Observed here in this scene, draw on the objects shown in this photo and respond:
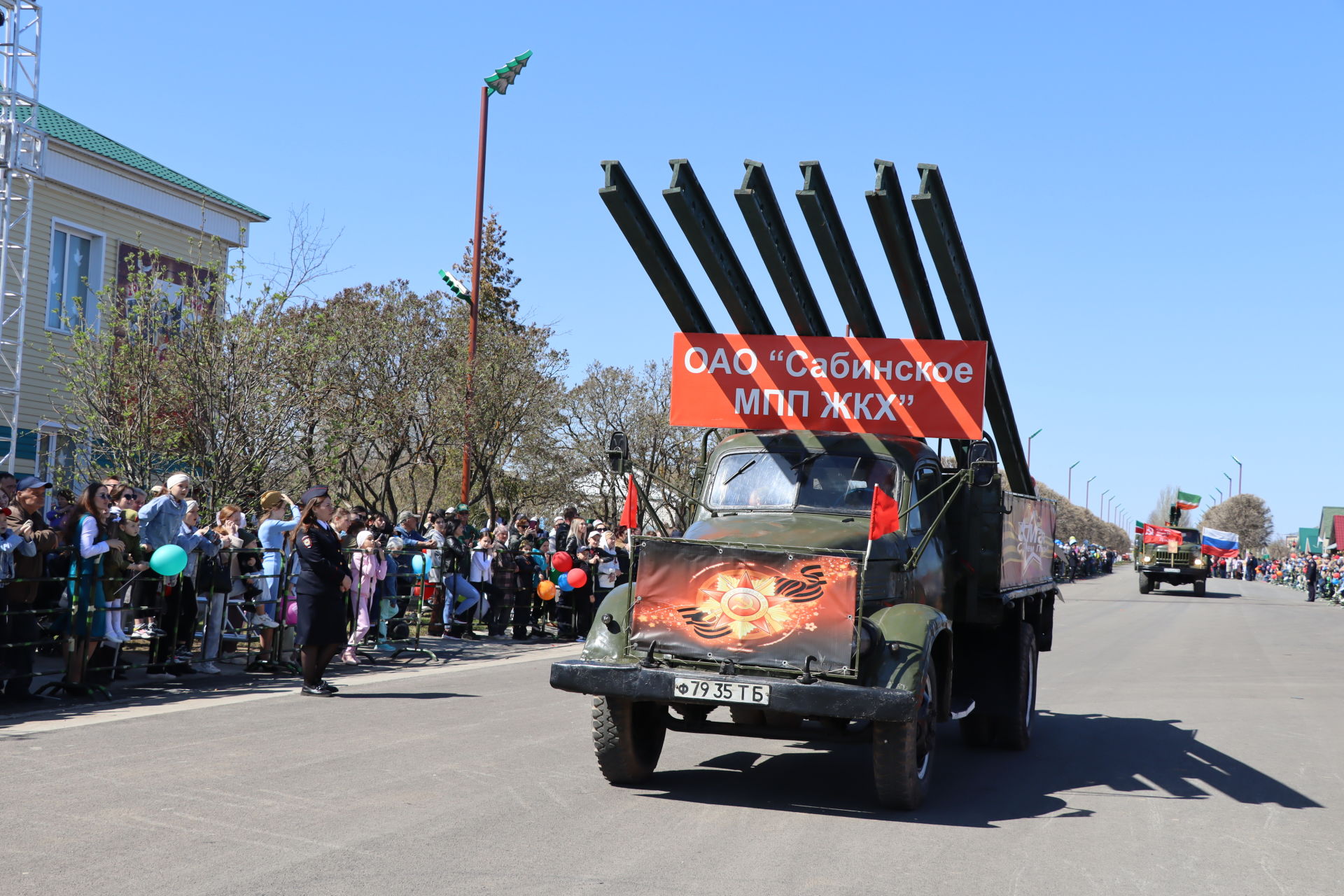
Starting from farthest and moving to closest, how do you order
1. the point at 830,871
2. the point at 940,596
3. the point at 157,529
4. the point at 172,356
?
the point at 172,356, the point at 157,529, the point at 940,596, the point at 830,871

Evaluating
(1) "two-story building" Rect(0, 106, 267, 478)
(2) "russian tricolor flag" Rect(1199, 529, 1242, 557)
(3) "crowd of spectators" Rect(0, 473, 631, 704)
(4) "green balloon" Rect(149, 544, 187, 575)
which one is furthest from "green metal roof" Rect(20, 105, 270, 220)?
(2) "russian tricolor flag" Rect(1199, 529, 1242, 557)

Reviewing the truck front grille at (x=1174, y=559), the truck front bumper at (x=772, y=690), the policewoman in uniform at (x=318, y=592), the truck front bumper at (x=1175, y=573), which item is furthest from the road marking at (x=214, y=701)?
the truck front bumper at (x=1175, y=573)

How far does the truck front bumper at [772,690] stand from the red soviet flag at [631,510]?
1102 mm

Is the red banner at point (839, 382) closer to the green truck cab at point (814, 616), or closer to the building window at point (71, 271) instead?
the green truck cab at point (814, 616)

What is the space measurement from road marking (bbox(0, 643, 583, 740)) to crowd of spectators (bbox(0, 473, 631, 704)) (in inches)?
32.1

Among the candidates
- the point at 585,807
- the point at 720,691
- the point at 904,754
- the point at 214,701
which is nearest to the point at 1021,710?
the point at 904,754

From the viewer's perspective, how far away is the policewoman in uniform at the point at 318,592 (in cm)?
1172

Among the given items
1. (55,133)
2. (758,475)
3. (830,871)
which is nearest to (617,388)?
(55,133)

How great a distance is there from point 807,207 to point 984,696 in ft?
14.4

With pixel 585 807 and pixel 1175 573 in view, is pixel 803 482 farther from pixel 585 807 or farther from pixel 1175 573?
pixel 1175 573

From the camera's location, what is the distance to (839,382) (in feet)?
30.8

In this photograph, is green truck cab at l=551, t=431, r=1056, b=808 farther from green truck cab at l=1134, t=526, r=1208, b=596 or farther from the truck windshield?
green truck cab at l=1134, t=526, r=1208, b=596

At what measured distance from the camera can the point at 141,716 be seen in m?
10.2

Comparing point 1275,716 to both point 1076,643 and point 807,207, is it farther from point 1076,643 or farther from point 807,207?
point 1076,643
